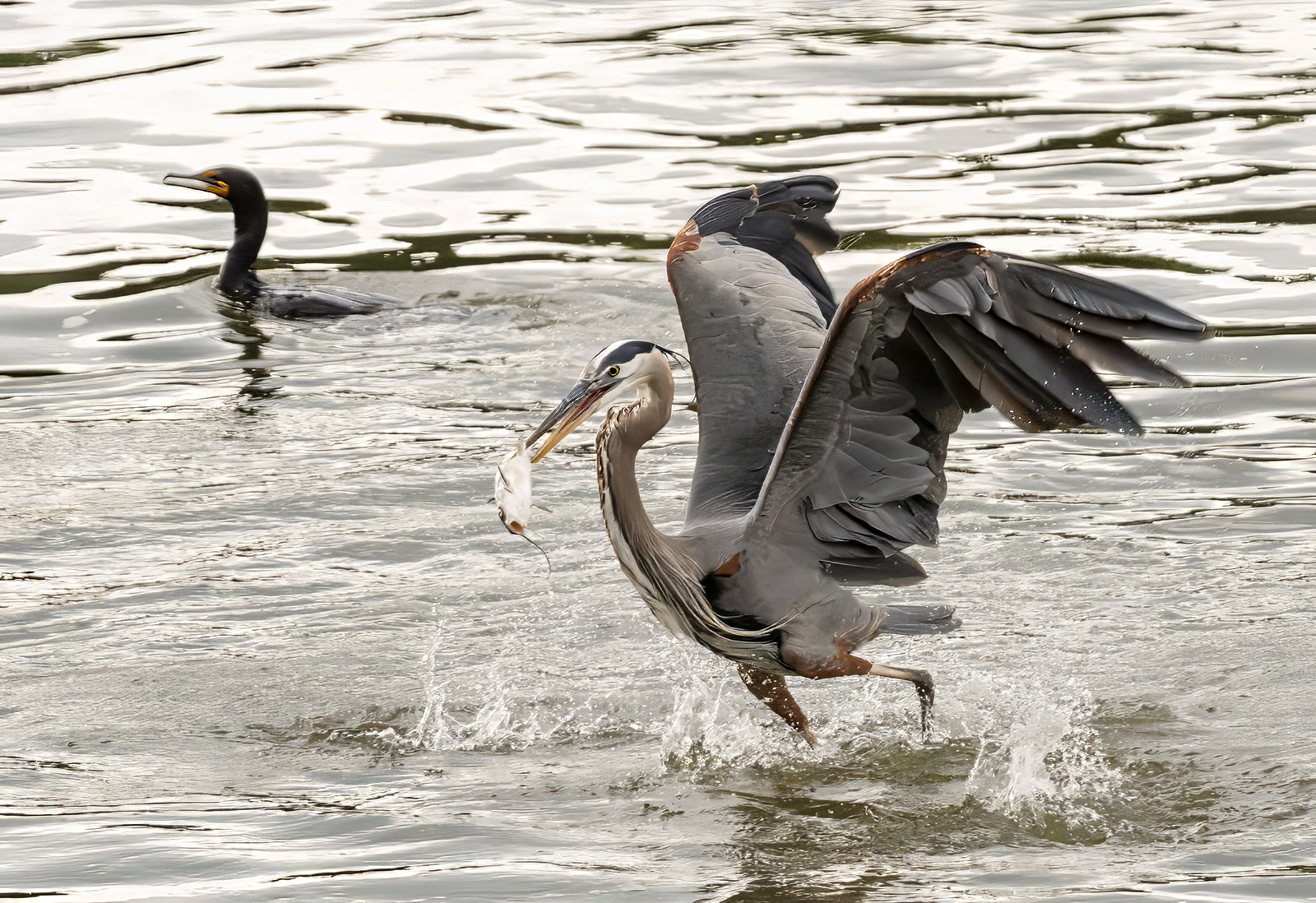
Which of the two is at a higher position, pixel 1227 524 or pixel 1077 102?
pixel 1077 102

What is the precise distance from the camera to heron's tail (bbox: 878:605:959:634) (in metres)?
5.82

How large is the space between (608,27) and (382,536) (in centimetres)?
1181

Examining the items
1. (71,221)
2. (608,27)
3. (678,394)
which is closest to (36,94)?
(71,221)

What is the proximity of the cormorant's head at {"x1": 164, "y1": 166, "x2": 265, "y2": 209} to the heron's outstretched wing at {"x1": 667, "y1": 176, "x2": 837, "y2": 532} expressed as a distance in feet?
17.5

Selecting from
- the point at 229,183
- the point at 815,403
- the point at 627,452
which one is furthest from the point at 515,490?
the point at 229,183

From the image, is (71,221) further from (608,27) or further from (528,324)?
(608,27)

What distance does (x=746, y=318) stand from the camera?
6121 mm

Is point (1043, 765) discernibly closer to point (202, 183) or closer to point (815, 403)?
point (815, 403)

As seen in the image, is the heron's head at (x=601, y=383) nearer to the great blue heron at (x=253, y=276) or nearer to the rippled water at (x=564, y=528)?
the rippled water at (x=564, y=528)

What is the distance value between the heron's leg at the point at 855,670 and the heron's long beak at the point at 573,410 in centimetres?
116

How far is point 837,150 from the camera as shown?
13578 mm

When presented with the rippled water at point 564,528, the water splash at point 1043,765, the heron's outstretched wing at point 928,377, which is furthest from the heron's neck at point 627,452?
the water splash at point 1043,765

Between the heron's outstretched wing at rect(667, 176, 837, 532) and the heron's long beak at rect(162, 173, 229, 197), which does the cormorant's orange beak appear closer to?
the heron's long beak at rect(162, 173, 229, 197)

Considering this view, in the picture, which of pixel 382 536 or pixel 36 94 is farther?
pixel 36 94
